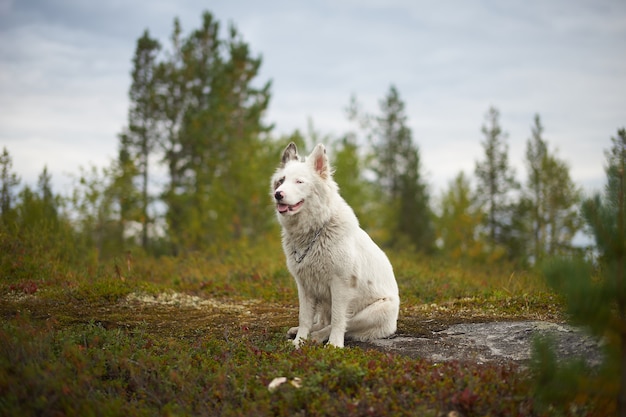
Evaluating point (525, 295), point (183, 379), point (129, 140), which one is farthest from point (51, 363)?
point (129, 140)

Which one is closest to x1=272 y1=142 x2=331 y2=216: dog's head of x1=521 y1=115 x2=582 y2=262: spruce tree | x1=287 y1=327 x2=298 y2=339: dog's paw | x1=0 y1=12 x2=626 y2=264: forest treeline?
x1=287 y1=327 x2=298 y2=339: dog's paw

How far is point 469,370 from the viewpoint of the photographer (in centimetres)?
458

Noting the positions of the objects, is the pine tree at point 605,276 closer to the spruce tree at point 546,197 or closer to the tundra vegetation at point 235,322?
the tundra vegetation at point 235,322

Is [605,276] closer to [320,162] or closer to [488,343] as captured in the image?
[488,343]

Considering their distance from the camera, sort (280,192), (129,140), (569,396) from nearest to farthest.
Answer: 1. (569,396)
2. (280,192)
3. (129,140)

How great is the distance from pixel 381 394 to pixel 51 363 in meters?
3.23

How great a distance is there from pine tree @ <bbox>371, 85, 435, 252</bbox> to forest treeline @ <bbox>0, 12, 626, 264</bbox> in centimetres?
12

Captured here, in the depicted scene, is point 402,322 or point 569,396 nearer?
point 569,396

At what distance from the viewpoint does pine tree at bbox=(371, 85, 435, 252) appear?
35438mm

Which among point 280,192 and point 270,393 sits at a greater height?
point 280,192

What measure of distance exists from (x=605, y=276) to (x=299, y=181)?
4088 mm

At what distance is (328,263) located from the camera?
242 inches

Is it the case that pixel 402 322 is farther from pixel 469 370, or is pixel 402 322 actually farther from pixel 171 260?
pixel 171 260

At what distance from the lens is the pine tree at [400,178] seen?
35.4 m
